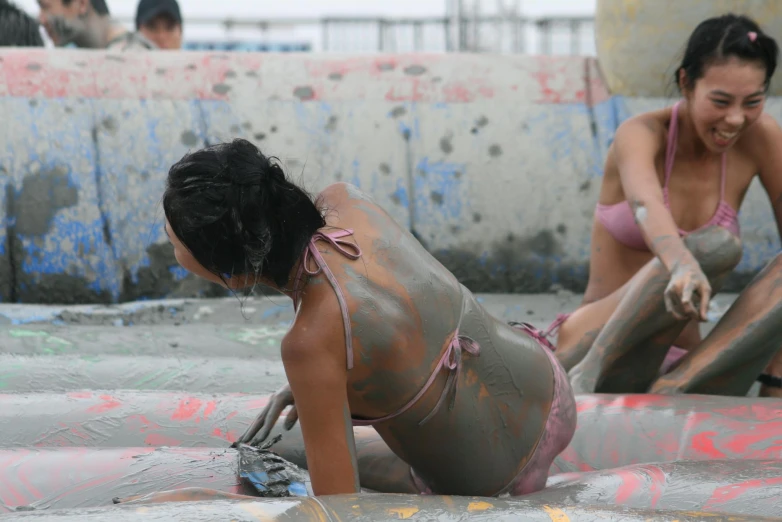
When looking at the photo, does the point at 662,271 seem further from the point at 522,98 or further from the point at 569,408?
the point at 522,98

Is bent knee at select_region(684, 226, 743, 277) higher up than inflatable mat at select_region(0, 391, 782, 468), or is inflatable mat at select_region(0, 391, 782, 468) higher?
bent knee at select_region(684, 226, 743, 277)

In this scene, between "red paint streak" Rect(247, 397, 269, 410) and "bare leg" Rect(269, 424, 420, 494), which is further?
"red paint streak" Rect(247, 397, 269, 410)

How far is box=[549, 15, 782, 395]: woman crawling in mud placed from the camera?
212 centimetres

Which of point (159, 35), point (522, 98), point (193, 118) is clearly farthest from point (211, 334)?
point (159, 35)

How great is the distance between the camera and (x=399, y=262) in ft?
4.81

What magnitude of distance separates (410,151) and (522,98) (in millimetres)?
395

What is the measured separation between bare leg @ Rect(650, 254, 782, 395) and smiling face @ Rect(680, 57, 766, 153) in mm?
299

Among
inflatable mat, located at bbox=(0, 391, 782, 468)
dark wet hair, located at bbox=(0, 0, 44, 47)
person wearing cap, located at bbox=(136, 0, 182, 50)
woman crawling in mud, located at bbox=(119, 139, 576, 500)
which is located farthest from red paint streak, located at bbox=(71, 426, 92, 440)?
person wearing cap, located at bbox=(136, 0, 182, 50)

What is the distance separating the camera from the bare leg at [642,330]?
6.99ft

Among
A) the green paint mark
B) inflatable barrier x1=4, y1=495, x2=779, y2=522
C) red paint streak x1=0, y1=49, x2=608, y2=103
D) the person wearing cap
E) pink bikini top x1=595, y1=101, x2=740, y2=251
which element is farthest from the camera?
the person wearing cap

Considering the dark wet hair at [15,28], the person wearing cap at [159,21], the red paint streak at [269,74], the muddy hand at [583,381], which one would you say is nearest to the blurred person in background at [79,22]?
the dark wet hair at [15,28]

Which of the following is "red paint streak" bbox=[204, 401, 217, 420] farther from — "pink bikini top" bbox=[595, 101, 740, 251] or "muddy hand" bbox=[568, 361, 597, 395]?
"pink bikini top" bbox=[595, 101, 740, 251]

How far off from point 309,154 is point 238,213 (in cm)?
186

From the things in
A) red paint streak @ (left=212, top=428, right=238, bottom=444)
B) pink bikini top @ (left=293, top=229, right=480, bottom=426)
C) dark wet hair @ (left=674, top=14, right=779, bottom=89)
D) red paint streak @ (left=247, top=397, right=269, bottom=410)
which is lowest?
red paint streak @ (left=212, top=428, right=238, bottom=444)
